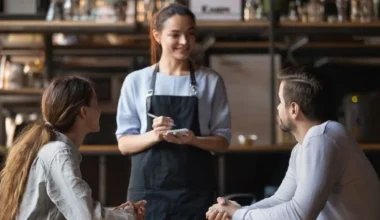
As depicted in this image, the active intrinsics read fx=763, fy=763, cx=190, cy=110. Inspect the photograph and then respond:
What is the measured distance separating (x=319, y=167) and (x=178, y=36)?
0.93 m

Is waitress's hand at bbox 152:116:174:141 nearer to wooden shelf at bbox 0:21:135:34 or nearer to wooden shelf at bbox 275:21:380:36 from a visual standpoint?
wooden shelf at bbox 0:21:135:34

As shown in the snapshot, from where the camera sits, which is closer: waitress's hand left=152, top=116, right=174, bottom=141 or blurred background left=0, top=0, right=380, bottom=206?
waitress's hand left=152, top=116, right=174, bottom=141

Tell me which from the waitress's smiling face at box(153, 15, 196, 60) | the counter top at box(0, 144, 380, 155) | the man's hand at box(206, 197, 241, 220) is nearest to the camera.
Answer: the man's hand at box(206, 197, 241, 220)

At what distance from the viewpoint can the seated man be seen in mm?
2043

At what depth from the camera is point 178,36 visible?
278cm

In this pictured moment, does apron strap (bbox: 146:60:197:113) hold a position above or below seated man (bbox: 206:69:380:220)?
above

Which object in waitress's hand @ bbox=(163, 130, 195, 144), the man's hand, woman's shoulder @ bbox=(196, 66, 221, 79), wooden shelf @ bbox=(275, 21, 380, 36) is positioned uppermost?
wooden shelf @ bbox=(275, 21, 380, 36)

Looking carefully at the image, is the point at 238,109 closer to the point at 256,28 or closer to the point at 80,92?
the point at 256,28

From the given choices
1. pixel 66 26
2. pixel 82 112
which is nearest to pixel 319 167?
pixel 82 112

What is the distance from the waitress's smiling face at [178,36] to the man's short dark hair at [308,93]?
644mm

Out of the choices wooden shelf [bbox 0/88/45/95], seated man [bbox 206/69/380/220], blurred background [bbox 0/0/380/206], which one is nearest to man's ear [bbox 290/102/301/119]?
seated man [bbox 206/69/380/220]

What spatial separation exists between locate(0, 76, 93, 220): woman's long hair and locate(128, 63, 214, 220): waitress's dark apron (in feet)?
1.78

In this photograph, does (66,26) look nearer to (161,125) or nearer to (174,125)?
(174,125)

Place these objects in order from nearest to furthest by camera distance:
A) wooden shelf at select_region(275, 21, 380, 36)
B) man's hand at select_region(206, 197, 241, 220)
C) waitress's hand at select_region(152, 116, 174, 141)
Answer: man's hand at select_region(206, 197, 241, 220) → waitress's hand at select_region(152, 116, 174, 141) → wooden shelf at select_region(275, 21, 380, 36)
